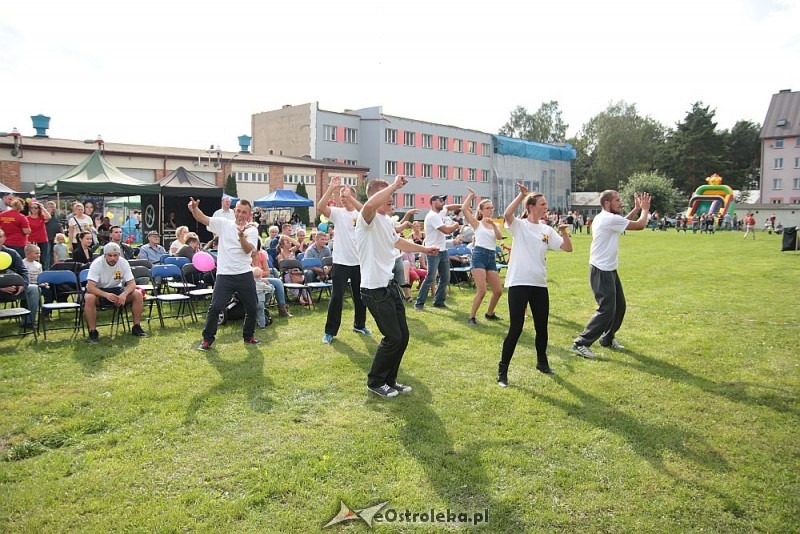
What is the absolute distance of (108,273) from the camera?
8.04m

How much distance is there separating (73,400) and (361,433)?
296 cm

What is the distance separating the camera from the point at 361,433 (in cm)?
466

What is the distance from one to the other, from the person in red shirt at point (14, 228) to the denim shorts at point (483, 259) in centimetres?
774

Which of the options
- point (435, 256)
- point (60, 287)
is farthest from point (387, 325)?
point (60, 287)

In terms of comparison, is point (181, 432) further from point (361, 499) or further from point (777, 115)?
point (777, 115)

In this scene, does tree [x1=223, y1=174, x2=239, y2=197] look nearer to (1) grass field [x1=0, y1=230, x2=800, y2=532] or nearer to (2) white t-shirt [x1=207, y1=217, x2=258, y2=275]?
(1) grass field [x1=0, y1=230, x2=800, y2=532]

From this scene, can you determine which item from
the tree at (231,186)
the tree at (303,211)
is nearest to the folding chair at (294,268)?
the tree at (231,186)

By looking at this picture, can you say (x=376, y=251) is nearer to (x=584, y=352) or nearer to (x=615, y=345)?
(x=584, y=352)

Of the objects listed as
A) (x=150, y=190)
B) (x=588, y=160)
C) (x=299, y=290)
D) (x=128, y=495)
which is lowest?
(x=128, y=495)

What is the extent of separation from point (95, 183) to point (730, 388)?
52.2 feet

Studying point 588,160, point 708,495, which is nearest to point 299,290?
point 708,495

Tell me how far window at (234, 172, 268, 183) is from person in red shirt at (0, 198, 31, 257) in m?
31.7

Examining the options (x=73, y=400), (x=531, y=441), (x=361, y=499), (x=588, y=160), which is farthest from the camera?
(x=588, y=160)

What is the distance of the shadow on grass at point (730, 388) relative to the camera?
550 cm
